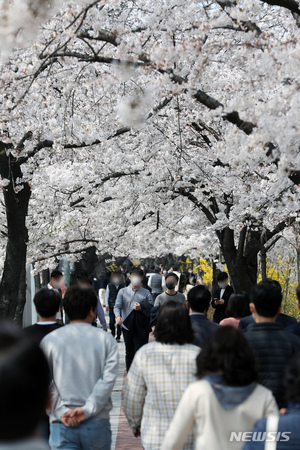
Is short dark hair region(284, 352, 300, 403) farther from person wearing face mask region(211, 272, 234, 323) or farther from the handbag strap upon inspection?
person wearing face mask region(211, 272, 234, 323)

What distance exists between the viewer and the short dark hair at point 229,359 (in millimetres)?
3002

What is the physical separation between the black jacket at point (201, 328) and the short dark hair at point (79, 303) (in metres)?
0.98

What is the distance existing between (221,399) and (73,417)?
1.22 meters

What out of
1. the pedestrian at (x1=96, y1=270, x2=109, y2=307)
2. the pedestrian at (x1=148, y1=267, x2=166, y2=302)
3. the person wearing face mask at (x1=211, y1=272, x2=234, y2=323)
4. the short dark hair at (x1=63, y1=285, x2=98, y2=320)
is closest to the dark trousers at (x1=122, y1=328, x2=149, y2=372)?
the person wearing face mask at (x1=211, y1=272, x2=234, y2=323)

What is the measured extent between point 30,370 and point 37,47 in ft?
21.6

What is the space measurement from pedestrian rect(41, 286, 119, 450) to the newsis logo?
109cm

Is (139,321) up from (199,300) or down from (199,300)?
up

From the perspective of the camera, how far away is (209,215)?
15266 millimetres

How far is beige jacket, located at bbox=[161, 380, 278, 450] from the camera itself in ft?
9.43

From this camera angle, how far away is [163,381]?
→ 363 centimetres

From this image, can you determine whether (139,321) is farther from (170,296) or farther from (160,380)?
(160,380)

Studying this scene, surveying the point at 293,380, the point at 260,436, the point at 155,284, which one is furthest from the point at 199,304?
the point at 155,284

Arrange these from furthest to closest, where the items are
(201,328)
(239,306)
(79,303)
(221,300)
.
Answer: (221,300) → (239,306) → (201,328) → (79,303)

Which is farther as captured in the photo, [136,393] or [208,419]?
[136,393]
